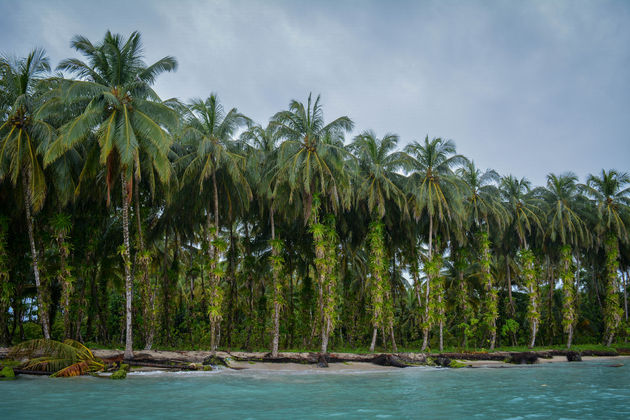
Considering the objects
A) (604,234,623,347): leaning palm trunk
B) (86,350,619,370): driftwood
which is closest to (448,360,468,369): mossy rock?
(86,350,619,370): driftwood

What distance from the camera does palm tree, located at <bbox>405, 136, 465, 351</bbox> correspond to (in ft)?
99.3

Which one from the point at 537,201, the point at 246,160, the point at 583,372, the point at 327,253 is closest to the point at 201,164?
the point at 246,160

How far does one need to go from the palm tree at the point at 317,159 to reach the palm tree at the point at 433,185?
5.46 metres

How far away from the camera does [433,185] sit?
101ft

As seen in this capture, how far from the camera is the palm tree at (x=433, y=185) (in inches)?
1192

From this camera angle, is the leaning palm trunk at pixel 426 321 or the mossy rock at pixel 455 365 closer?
the mossy rock at pixel 455 365

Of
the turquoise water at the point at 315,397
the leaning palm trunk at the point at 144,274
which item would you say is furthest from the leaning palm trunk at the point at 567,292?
the leaning palm trunk at the point at 144,274

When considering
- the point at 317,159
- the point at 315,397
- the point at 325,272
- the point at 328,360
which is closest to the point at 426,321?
the point at 325,272

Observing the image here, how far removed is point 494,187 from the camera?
34.6 m

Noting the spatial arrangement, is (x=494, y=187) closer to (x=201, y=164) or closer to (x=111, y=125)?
(x=201, y=164)

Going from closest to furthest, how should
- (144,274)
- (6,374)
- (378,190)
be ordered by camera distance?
(6,374) < (144,274) < (378,190)

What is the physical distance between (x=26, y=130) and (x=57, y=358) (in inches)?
402

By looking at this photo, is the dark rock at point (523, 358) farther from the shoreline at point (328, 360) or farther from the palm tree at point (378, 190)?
the palm tree at point (378, 190)

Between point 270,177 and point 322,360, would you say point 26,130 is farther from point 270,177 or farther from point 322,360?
point 322,360
